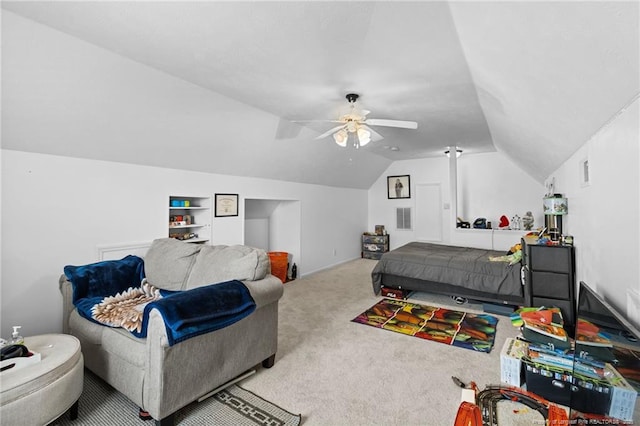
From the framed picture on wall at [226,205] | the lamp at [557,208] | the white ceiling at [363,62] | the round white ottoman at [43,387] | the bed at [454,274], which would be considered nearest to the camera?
the white ceiling at [363,62]

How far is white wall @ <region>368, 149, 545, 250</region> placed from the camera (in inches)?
223

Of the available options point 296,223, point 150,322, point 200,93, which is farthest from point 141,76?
point 296,223

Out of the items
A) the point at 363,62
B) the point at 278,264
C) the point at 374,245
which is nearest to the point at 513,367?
the point at 363,62

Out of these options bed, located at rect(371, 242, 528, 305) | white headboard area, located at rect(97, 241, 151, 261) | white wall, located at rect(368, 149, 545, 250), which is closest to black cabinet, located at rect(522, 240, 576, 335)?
bed, located at rect(371, 242, 528, 305)

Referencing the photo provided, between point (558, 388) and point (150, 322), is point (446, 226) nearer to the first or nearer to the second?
point (558, 388)

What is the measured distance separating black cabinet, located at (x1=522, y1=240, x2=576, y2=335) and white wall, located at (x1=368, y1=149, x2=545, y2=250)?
271cm

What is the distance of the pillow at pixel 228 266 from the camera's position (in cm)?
227

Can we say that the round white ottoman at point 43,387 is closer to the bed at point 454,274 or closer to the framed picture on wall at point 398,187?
the bed at point 454,274

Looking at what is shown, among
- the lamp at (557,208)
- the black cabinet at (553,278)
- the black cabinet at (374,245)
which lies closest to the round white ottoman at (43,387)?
the black cabinet at (553,278)

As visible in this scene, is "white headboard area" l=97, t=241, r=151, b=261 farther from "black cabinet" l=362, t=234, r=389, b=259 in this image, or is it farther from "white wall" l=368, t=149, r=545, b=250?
"white wall" l=368, t=149, r=545, b=250

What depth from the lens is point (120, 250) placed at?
10.2 feet

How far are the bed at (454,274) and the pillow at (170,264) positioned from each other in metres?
2.66

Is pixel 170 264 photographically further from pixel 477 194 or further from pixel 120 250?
pixel 477 194

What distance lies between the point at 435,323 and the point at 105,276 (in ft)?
11.3
